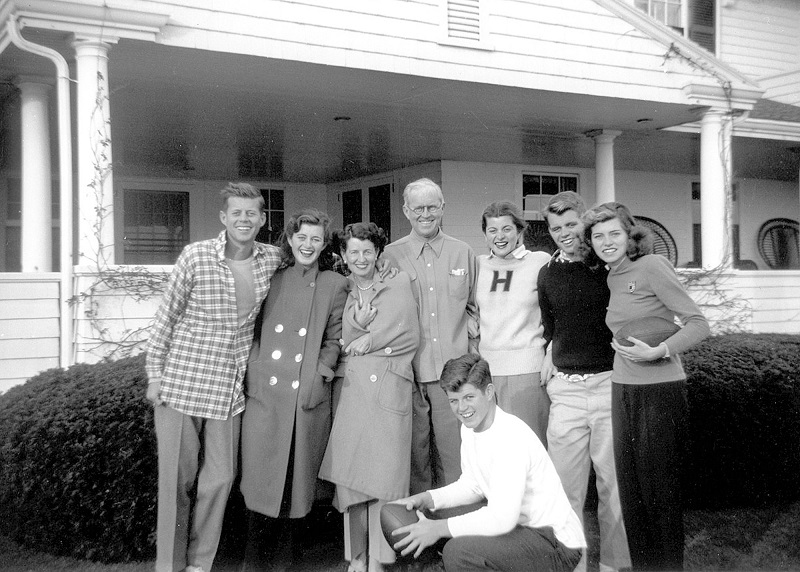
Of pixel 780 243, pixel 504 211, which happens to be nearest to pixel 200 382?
pixel 504 211

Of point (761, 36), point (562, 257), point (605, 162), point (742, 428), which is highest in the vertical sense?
point (761, 36)

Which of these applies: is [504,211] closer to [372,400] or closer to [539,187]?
[372,400]

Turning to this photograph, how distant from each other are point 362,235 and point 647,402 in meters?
1.45

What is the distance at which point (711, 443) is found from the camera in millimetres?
4770

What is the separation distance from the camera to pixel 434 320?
3502mm

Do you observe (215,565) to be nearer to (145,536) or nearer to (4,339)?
(145,536)

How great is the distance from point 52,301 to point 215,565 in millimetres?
2415

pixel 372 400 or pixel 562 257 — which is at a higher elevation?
pixel 562 257

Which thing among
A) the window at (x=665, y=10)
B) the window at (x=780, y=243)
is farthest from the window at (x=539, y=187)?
the window at (x=780, y=243)

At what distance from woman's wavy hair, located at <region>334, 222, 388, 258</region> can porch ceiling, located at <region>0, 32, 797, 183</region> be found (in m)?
2.85

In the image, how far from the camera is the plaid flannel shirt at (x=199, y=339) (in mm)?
3189

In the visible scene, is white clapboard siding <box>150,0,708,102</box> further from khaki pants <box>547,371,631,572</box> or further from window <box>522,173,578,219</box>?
khaki pants <box>547,371,631,572</box>

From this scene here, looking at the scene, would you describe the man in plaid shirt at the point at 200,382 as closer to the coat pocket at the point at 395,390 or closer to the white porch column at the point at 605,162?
the coat pocket at the point at 395,390

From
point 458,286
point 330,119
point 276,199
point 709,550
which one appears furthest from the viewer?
point 276,199
